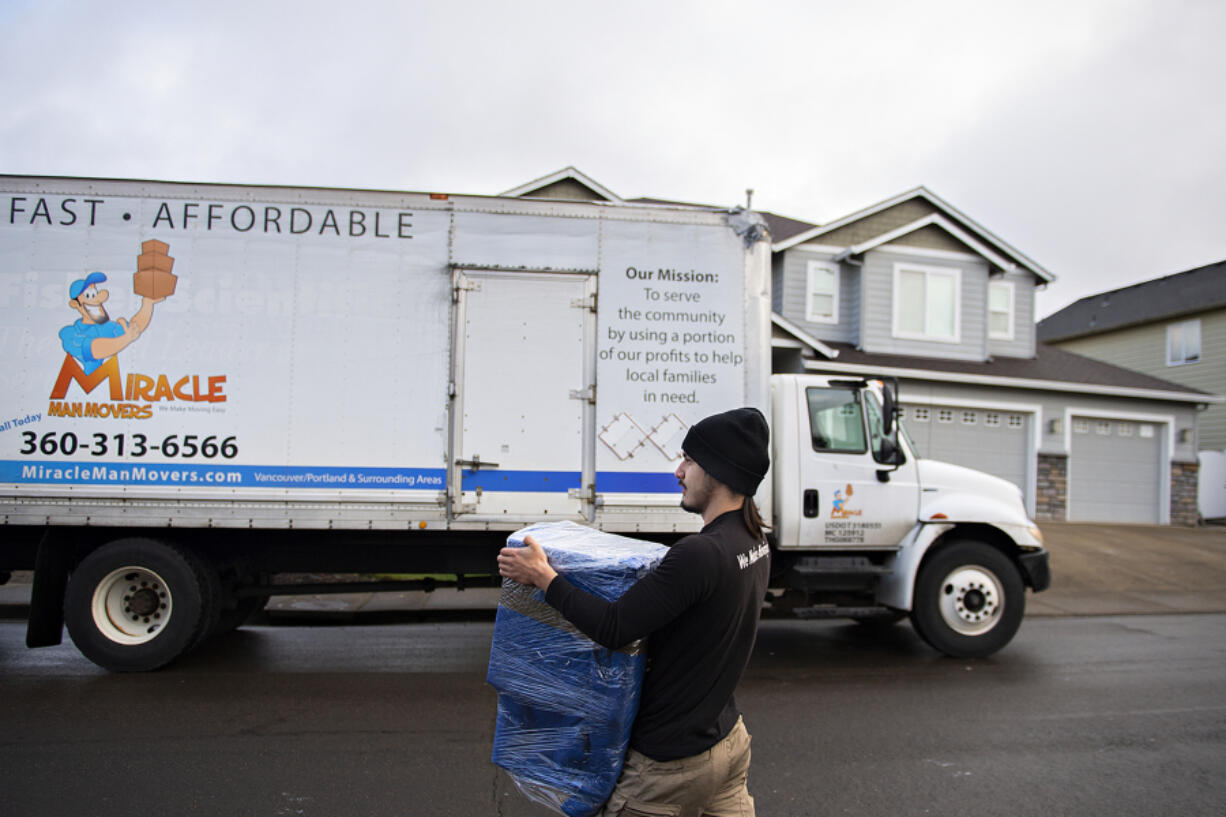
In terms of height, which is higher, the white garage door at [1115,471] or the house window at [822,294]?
the house window at [822,294]

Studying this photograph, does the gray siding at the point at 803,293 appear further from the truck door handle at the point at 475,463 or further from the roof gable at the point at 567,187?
the truck door handle at the point at 475,463

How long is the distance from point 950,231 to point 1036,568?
12072 mm

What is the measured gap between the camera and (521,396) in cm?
598

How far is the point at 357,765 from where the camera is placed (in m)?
4.36

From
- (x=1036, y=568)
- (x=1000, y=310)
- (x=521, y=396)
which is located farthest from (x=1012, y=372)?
(x=521, y=396)

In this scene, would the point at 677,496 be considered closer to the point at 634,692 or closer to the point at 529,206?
the point at 529,206

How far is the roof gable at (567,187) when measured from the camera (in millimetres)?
17312

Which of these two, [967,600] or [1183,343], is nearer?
[967,600]

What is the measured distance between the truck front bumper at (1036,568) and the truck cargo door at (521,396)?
402cm

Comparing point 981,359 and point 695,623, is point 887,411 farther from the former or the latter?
point 981,359

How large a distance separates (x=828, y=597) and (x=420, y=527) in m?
3.64

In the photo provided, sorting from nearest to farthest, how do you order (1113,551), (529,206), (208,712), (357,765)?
1. (357,765)
2. (208,712)
3. (529,206)
4. (1113,551)

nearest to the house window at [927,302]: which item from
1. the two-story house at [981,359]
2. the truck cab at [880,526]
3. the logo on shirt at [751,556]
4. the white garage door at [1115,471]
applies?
the two-story house at [981,359]

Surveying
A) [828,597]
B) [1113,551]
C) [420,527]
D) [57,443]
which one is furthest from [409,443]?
[1113,551]
